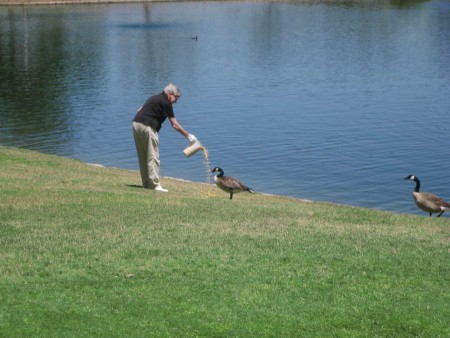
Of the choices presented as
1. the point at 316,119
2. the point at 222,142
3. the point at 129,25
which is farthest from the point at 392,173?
the point at 129,25

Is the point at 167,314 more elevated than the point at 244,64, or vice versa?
the point at 167,314

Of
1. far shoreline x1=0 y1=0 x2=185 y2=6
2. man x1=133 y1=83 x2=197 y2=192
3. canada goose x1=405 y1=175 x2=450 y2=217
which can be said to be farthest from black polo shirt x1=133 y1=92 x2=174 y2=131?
far shoreline x1=0 y1=0 x2=185 y2=6

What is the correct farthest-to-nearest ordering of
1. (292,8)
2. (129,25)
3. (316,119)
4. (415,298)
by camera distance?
(292,8), (129,25), (316,119), (415,298)

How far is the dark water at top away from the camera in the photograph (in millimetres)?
28422

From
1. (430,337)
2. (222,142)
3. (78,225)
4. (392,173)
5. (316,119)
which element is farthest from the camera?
(316,119)

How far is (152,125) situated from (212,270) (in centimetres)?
726

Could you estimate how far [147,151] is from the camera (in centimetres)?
1808

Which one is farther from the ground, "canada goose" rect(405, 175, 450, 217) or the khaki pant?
the khaki pant

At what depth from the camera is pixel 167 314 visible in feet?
30.9

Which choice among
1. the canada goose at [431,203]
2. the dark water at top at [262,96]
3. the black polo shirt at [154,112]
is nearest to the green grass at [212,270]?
the black polo shirt at [154,112]

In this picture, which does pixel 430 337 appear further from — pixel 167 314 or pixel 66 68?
pixel 66 68

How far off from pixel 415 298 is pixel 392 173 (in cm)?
1778

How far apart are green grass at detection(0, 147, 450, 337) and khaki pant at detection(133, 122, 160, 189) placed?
2.28 metres

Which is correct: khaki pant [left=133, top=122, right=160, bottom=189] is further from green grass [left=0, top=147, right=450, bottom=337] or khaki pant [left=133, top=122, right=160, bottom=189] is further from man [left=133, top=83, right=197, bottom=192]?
green grass [left=0, top=147, right=450, bottom=337]
